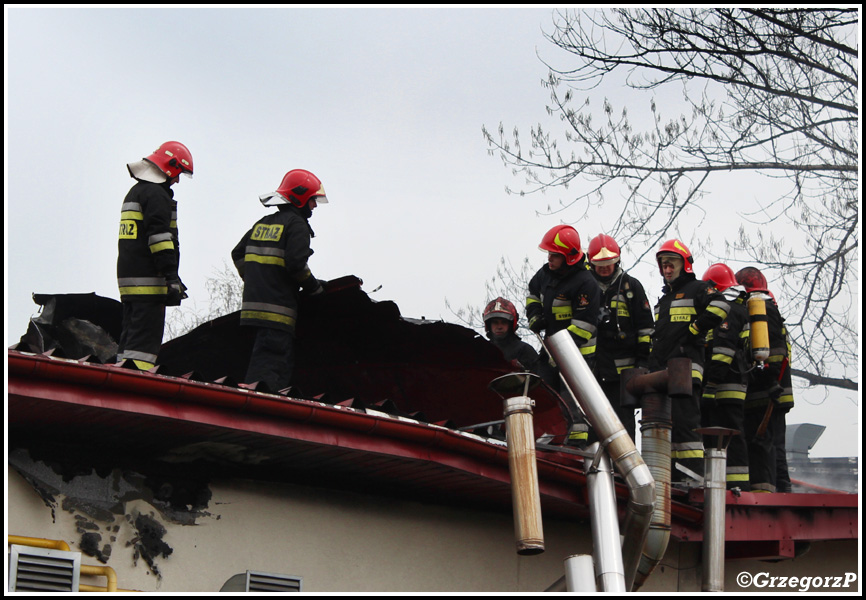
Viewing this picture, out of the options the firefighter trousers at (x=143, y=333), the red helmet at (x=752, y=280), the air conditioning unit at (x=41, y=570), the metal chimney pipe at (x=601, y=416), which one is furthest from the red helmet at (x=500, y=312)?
the air conditioning unit at (x=41, y=570)

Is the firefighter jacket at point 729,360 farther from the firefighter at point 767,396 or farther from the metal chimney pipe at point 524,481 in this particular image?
the metal chimney pipe at point 524,481

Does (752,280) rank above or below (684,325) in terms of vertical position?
above

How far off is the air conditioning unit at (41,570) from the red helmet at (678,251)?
528 cm

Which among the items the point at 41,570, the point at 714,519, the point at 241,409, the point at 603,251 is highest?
the point at 603,251

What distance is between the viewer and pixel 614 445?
4805mm

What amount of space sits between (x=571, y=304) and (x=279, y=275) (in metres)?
2.36

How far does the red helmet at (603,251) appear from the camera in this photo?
8.69 m

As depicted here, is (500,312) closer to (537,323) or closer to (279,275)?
(537,323)

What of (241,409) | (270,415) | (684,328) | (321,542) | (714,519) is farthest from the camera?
(684,328)

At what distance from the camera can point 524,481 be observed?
4492 millimetres

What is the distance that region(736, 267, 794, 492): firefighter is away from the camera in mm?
8844

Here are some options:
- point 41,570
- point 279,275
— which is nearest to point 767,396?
point 279,275

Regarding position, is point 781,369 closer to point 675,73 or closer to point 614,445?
point 675,73

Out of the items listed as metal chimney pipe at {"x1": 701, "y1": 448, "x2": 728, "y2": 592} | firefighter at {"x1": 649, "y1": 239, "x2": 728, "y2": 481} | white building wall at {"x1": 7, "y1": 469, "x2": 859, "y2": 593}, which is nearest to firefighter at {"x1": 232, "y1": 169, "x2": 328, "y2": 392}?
white building wall at {"x1": 7, "y1": 469, "x2": 859, "y2": 593}
